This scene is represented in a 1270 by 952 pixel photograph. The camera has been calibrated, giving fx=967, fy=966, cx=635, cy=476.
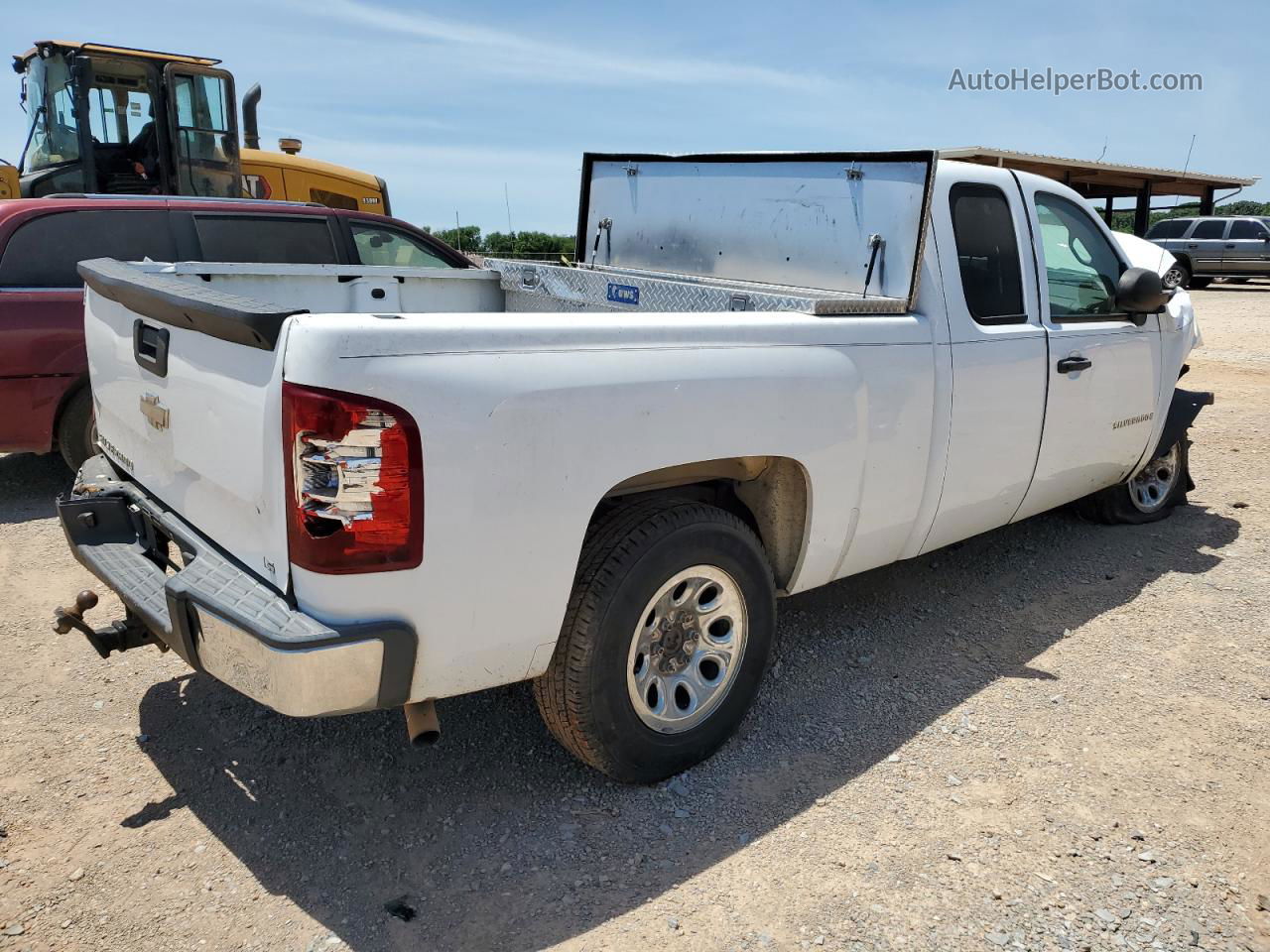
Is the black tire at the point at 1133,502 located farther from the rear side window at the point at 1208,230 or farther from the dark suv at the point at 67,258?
the rear side window at the point at 1208,230

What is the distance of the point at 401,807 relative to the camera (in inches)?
121

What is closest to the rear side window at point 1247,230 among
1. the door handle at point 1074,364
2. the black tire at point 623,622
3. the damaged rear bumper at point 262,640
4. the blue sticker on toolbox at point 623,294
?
the door handle at point 1074,364

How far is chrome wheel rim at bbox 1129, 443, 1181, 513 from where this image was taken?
5746 mm

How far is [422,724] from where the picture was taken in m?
2.60

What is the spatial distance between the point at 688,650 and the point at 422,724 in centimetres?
94

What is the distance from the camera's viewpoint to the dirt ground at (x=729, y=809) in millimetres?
2586

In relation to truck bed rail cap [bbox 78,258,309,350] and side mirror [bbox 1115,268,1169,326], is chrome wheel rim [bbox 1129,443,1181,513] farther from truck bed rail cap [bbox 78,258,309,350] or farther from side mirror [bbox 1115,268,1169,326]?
truck bed rail cap [bbox 78,258,309,350]

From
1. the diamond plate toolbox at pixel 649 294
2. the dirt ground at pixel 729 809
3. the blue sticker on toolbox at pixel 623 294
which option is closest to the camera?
the dirt ground at pixel 729 809

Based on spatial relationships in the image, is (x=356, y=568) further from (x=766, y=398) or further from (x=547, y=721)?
(x=766, y=398)

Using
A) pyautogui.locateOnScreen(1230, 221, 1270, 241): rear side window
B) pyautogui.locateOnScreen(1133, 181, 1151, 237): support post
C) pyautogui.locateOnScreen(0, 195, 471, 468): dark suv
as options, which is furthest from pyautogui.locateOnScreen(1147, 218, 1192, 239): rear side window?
pyautogui.locateOnScreen(0, 195, 471, 468): dark suv

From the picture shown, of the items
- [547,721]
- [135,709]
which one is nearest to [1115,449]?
[547,721]

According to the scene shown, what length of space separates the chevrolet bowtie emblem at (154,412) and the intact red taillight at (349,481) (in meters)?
0.92

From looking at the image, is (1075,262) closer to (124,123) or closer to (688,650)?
(688,650)

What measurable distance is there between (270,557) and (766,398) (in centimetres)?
152
